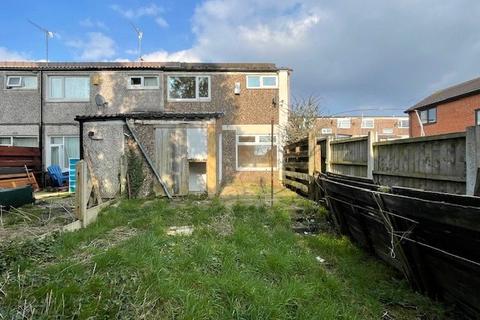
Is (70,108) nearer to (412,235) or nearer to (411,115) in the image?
(412,235)

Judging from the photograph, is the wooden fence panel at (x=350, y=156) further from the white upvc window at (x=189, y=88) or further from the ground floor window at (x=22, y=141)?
the ground floor window at (x=22, y=141)

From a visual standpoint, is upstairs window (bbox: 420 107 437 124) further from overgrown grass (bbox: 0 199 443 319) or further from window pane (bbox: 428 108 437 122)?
overgrown grass (bbox: 0 199 443 319)

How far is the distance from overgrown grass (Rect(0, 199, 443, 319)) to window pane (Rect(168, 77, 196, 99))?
42.1 feet

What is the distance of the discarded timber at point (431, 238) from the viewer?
2.79m

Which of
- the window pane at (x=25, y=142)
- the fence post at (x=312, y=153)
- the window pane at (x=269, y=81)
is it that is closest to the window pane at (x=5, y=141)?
the window pane at (x=25, y=142)

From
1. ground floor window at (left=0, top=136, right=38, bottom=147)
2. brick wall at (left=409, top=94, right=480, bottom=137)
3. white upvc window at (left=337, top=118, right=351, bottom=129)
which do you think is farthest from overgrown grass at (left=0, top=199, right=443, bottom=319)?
white upvc window at (left=337, top=118, right=351, bottom=129)

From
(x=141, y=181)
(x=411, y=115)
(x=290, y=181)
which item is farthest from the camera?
(x=411, y=115)

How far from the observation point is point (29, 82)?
18.0m

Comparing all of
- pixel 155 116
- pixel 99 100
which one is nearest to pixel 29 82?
pixel 99 100

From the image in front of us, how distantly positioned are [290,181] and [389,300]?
11054 millimetres

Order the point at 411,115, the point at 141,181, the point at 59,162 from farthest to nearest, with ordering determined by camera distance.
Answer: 1. the point at 411,115
2. the point at 59,162
3. the point at 141,181

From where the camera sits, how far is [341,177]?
263 inches

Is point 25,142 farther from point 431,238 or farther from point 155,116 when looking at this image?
point 431,238

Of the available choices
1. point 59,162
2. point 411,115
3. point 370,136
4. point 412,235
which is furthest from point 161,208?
point 411,115
